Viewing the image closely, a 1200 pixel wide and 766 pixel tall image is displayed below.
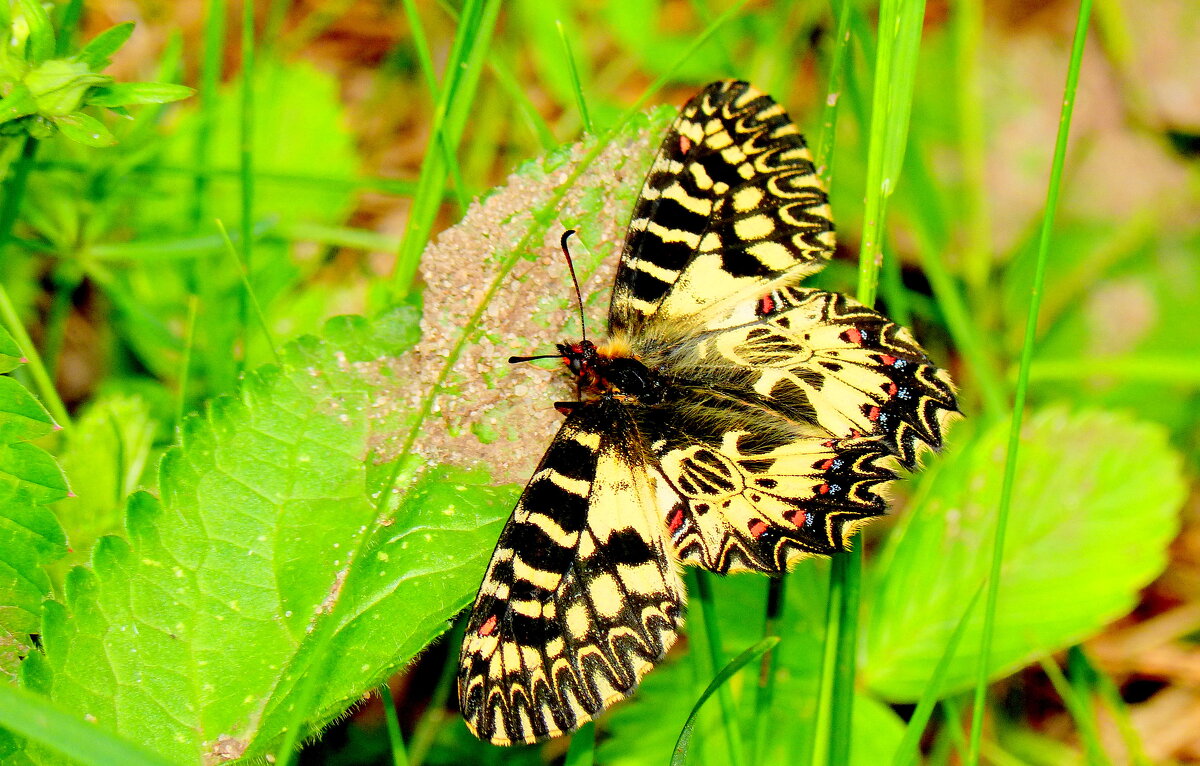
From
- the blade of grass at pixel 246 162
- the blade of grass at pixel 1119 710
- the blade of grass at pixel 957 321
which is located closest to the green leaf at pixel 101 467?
the blade of grass at pixel 246 162

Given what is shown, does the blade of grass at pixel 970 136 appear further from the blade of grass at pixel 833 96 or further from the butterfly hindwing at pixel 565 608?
the butterfly hindwing at pixel 565 608

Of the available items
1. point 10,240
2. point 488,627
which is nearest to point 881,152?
point 488,627

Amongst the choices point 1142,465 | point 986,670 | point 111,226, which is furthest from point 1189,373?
point 111,226

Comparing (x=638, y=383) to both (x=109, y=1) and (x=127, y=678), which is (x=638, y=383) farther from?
(x=109, y=1)

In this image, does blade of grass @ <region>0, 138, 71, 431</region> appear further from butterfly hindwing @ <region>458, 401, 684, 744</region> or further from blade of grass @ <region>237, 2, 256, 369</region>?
butterfly hindwing @ <region>458, 401, 684, 744</region>

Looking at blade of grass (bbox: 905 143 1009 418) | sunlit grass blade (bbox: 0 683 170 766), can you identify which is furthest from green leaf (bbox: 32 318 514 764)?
blade of grass (bbox: 905 143 1009 418)

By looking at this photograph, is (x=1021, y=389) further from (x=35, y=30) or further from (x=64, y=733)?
(x=35, y=30)
